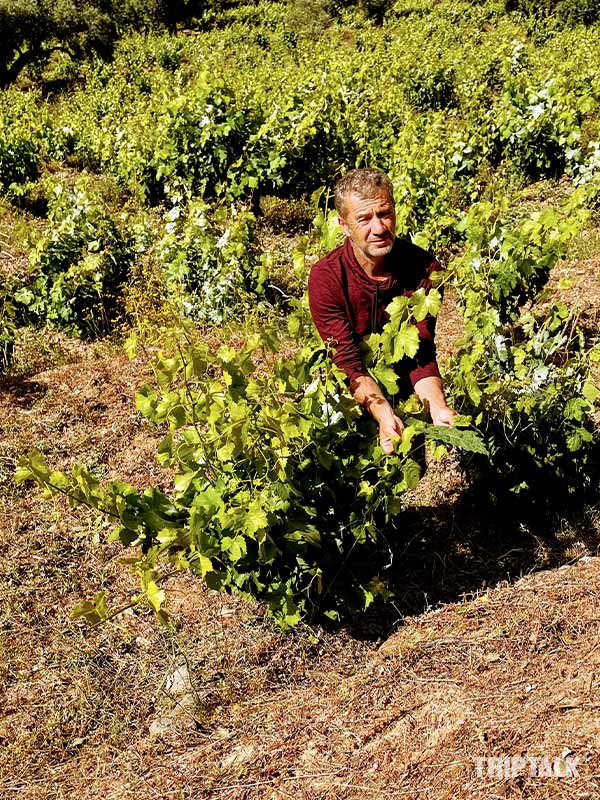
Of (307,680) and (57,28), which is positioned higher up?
(57,28)

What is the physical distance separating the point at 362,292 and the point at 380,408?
1.71 ft

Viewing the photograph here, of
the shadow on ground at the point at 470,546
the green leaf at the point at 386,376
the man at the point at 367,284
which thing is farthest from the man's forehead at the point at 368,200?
the shadow on ground at the point at 470,546

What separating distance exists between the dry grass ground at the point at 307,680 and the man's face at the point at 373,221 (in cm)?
151

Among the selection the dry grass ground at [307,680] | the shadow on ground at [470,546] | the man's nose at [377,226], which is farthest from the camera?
the shadow on ground at [470,546]

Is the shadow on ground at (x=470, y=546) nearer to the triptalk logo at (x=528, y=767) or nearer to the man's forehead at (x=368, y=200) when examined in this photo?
the triptalk logo at (x=528, y=767)

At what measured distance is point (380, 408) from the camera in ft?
8.19

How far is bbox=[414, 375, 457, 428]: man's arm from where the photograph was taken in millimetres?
2600

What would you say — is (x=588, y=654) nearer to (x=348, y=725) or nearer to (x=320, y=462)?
(x=348, y=725)

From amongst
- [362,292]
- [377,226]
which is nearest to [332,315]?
[362,292]

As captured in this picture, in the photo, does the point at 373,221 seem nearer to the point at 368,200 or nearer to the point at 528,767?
the point at 368,200

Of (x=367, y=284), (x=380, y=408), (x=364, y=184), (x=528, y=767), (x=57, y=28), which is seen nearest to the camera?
(x=528, y=767)

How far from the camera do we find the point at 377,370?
99.0 inches

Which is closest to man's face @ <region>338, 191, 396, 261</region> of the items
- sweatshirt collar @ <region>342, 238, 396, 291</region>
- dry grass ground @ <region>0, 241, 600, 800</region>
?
sweatshirt collar @ <region>342, 238, 396, 291</region>

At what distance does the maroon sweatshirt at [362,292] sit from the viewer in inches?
107
